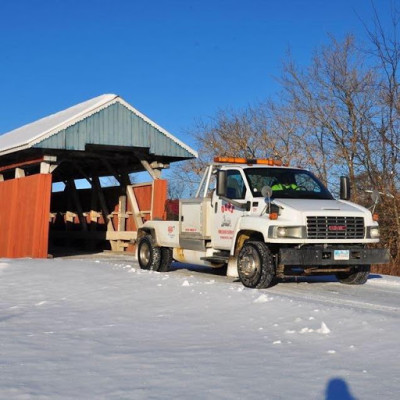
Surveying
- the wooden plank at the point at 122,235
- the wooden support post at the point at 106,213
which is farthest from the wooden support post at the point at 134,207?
the wooden support post at the point at 106,213

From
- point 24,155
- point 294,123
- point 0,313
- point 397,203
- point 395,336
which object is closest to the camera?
point 395,336

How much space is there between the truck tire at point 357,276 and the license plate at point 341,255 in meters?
1.20

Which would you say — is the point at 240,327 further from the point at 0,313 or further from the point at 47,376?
the point at 0,313

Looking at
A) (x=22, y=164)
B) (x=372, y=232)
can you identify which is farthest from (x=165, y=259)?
(x=22, y=164)

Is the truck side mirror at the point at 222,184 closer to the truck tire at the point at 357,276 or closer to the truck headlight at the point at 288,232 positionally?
the truck headlight at the point at 288,232

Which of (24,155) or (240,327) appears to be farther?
(24,155)

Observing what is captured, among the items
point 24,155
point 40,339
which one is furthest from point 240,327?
point 24,155

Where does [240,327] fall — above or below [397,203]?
below

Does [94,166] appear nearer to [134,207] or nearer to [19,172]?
[134,207]

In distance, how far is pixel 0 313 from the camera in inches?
289

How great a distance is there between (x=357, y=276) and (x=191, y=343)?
601 centimetres

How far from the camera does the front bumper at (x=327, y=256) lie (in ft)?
30.6

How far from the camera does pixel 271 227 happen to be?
9516 mm

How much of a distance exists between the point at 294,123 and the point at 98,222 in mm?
9615
